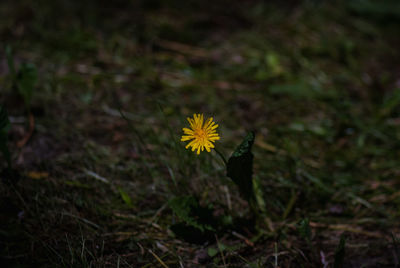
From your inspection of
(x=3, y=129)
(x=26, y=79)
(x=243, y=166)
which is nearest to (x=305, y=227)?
Answer: (x=243, y=166)

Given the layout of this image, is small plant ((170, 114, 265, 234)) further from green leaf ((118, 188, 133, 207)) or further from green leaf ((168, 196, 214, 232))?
green leaf ((118, 188, 133, 207))

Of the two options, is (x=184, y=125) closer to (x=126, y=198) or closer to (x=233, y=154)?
(x=126, y=198)

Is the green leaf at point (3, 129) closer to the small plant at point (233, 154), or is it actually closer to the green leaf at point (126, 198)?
the green leaf at point (126, 198)

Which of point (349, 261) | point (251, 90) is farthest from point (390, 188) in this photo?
point (251, 90)

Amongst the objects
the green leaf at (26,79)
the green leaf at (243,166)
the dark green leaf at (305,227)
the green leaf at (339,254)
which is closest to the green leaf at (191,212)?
the green leaf at (243,166)

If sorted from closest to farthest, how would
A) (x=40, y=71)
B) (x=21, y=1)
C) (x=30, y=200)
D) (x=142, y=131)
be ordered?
(x=30, y=200) → (x=142, y=131) → (x=40, y=71) → (x=21, y=1)

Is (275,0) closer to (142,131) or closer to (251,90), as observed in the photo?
(251,90)
